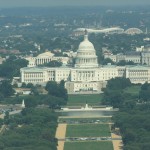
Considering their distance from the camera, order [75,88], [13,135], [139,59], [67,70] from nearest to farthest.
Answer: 1. [13,135]
2. [75,88]
3. [67,70]
4. [139,59]

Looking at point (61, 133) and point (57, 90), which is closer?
point (61, 133)

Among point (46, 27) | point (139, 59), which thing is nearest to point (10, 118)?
point (139, 59)

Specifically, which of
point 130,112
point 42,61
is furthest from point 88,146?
point 42,61

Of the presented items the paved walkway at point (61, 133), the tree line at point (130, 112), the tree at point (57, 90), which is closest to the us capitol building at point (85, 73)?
the tree line at point (130, 112)

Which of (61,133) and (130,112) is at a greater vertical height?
(61,133)

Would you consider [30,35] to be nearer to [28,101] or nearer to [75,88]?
[75,88]

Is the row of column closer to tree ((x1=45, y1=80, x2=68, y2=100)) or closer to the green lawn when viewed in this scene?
tree ((x1=45, y1=80, x2=68, y2=100))

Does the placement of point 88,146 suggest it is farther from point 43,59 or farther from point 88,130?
point 43,59
